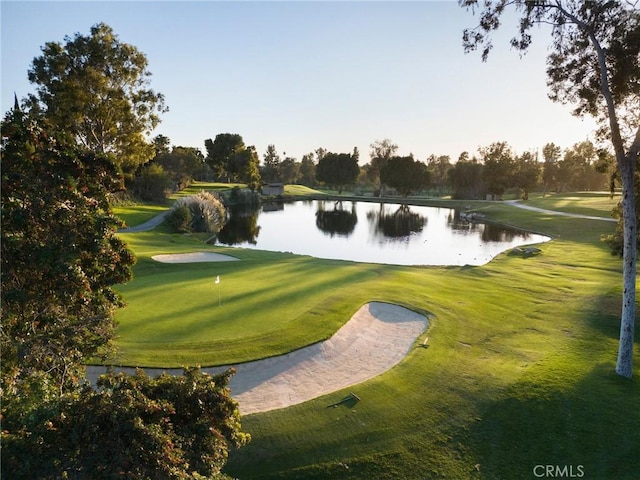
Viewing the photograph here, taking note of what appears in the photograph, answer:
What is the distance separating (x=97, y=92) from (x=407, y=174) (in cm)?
7852

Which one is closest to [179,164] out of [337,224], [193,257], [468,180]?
[337,224]

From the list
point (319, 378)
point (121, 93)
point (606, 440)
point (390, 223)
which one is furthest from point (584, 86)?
point (390, 223)

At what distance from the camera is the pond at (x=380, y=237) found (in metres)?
34.0

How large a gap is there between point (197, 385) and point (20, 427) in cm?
177

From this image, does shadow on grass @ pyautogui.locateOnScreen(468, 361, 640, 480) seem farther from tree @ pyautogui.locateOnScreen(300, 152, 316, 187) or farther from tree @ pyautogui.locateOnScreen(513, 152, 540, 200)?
tree @ pyautogui.locateOnScreen(300, 152, 316, 187)

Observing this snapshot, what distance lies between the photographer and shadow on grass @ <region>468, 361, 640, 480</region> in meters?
7.14

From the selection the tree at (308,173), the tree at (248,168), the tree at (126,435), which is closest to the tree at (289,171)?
the tree at (308,173)

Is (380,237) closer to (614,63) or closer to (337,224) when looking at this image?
(337,224)

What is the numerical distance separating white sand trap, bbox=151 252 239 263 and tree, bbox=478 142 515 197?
77.7 metres

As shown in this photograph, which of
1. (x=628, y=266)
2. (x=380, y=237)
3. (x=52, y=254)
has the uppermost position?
(x=52, y=254)

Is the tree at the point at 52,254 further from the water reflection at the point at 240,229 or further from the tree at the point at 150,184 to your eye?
the tree at the point at 150,184

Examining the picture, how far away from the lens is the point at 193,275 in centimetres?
1797

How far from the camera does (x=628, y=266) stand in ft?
32.5

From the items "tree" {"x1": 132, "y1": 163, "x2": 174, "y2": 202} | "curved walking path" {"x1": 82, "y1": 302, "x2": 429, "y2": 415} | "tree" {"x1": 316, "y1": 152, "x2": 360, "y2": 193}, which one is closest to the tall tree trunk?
"curved walking path" {"x1": 82, "y1": 302, "x2": 429, "y2": 415}
